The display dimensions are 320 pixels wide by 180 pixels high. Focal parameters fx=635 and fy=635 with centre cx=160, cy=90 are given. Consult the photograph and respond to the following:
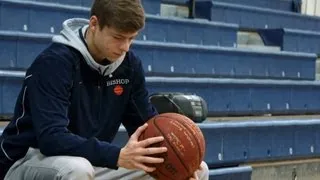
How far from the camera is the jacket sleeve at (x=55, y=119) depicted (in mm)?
1450

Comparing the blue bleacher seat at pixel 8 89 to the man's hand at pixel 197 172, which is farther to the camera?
the blue bleacher seat at pixel 8 89

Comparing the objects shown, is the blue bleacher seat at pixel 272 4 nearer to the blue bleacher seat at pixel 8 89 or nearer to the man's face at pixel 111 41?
the blue bleacher seat at pixel 8 89

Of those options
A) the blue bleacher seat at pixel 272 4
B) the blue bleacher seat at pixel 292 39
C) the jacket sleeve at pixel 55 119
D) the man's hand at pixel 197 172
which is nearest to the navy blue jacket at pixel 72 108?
the jacket sleeve at pixel 55 119

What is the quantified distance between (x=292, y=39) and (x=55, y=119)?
11.9ft

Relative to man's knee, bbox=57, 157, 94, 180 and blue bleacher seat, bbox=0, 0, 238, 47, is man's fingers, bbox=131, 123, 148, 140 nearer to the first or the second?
man's knee, bbox=57, 157, 94, 180

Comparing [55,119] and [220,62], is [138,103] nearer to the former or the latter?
[55,119]

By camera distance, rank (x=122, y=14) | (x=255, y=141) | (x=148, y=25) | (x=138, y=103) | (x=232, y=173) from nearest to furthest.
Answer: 1. (x=122, y=14)
2. (x=138, y=103)
3. (x=232, y=173)
4. (x=255, y=141)
5. (x=148, y=25)

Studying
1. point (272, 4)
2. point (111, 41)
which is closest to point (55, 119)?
point (111, 41)

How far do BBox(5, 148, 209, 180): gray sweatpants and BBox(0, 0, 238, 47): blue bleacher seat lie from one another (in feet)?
5.41

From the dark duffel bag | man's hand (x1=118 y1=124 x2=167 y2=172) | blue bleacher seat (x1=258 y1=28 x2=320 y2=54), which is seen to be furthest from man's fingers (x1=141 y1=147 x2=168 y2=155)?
blue bleacher seat (x1=258 y1=28 x2=320 y2=54)

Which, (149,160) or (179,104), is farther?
(179,104)

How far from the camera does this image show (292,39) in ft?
15.9

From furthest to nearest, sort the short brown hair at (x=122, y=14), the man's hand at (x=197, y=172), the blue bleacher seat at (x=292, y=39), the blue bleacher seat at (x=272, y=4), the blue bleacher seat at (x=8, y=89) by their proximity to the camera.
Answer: the blue bleacher seat at (x=272, y=4) < the blue bleacher seat at (x=292, y=39) < the blue bleacher seat at (x=8, y=89) < the man's hand at (x=197, y=172) < the short brown hair at (x=122, y=14)

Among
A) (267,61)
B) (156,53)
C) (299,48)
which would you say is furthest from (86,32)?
(299,48)
